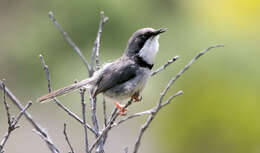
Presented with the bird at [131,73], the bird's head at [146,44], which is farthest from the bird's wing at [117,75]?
the bird's head at [146,44]

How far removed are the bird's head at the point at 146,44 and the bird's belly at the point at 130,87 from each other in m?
0.14

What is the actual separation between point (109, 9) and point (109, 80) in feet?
12.2

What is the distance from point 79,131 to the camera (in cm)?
791

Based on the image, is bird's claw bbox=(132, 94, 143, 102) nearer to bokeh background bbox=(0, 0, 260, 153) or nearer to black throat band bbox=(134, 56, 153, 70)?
black throat band bbox=(134, 56, 153, 70)

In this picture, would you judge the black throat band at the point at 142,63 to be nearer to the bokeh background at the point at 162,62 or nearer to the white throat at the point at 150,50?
the white throat at the point at 150,50

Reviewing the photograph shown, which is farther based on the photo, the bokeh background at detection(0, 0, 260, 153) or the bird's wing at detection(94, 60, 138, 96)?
the bokeh background at detection(0, 0, 260, 153)

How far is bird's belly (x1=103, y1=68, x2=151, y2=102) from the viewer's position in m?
3.89

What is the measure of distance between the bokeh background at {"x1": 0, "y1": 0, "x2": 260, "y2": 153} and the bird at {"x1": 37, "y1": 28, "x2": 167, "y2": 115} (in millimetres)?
1832

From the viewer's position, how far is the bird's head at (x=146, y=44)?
12.8 ft

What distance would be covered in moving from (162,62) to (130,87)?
105 inches

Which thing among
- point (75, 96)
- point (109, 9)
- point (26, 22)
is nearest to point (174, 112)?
point (75, 96)

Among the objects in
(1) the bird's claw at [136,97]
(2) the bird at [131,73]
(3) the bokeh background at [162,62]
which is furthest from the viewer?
(3) the bokeh background at [162,62]

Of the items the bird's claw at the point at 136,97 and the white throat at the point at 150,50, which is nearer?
the bird's claw at the point at 136,97

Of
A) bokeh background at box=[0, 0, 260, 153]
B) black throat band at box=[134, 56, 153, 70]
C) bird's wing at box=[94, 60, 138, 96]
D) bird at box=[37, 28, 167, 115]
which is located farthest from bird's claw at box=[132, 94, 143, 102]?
bokeh background at box=[0, 0, 260, 153]
